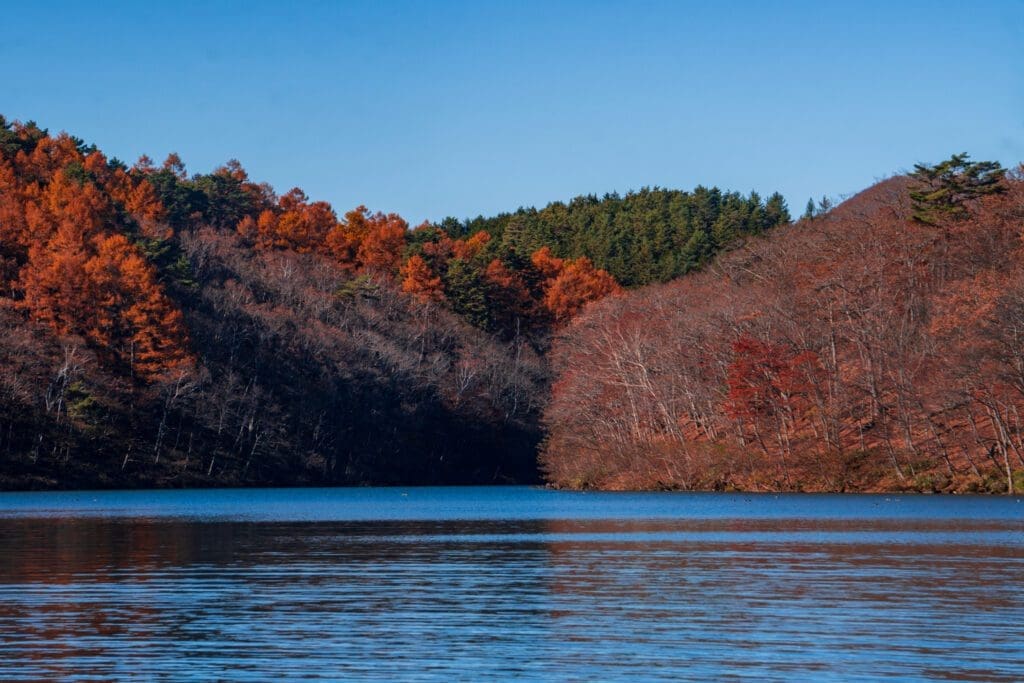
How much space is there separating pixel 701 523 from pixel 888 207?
64.3 metres

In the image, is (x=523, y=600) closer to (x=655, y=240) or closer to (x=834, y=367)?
(x=834, y=367)

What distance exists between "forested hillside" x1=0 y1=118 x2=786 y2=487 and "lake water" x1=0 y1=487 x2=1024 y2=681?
5747 centimetres

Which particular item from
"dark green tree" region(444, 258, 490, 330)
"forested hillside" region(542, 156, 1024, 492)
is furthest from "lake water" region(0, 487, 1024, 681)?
"dark green tree" region(444, 258, 490, 330)

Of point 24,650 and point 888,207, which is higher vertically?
point 888,207

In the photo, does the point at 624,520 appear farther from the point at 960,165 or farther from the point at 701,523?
the point at 960,165

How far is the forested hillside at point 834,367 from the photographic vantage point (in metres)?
72.3

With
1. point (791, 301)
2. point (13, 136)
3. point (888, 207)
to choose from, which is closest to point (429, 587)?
point (791, 301)

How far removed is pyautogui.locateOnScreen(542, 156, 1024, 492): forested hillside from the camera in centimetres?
7231

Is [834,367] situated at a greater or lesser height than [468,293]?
lesser

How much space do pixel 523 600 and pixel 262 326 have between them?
113m

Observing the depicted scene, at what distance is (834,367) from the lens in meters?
85.5

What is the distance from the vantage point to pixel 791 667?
1944 centimetres

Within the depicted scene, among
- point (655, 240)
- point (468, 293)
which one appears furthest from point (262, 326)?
point (655, 240)

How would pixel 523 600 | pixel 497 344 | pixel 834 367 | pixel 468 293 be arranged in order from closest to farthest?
pixel 523 600, pixel 834 367, pixel 497 344, pixel 468 293
